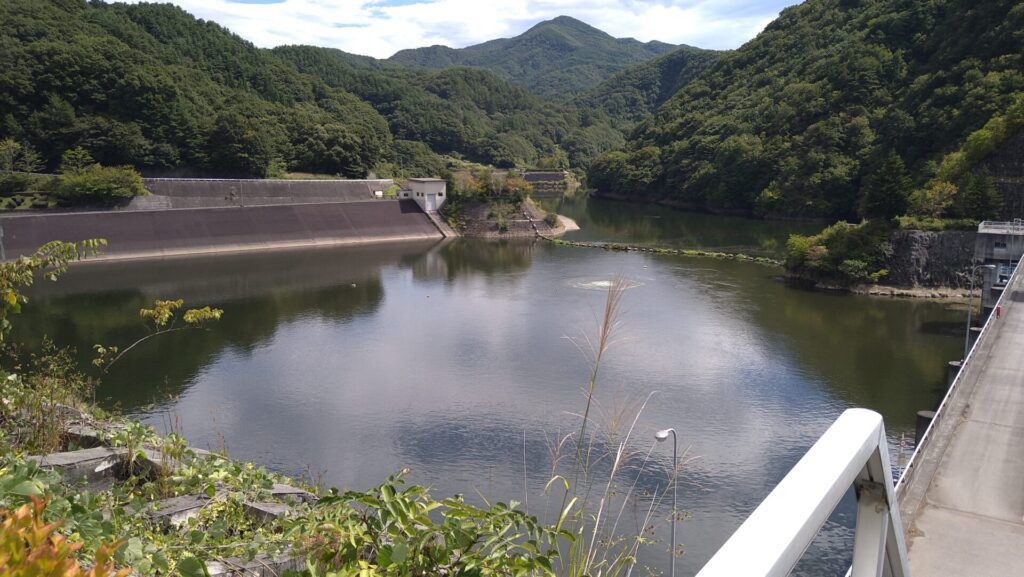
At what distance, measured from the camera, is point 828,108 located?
54.7 metres

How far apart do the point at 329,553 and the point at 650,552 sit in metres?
8.40

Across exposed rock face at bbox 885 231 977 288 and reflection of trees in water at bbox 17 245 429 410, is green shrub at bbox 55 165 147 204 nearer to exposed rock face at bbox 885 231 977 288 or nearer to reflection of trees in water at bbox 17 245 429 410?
reflection of trees in water at bbox 17 245 429 410

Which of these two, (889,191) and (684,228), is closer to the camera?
(889,191)

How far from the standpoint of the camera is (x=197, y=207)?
4038 centimetres

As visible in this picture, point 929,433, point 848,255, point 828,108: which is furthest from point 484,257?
point 828,108

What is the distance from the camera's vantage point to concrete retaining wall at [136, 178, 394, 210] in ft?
135

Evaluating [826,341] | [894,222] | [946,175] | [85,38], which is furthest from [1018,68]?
[85,38]

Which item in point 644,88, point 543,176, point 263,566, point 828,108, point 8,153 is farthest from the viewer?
point 644,88

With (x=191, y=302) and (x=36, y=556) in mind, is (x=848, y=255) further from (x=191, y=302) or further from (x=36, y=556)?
(x=36, y=556)

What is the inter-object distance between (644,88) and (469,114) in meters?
Answer: 56.5

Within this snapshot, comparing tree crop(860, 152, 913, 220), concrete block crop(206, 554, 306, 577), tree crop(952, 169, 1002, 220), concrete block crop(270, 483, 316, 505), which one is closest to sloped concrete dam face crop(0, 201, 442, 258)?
tree crop(860, 152, 913, 220)

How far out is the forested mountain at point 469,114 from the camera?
9038cm

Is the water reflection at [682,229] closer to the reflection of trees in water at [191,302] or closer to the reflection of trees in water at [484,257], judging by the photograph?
the reflection of trees in water at [484,257]

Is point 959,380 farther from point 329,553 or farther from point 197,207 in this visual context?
point 197,207
